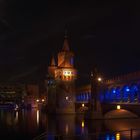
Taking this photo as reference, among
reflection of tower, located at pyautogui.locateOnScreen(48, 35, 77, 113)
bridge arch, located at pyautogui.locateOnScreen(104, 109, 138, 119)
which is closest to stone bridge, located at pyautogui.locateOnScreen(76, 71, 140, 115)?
bridge arch, located at pyautogui.locateOnScreen(104, 109, 138, 119)

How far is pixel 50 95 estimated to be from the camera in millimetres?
94438

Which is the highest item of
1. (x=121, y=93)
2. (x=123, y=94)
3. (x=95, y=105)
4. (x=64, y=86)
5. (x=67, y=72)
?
(x=67, y=72)

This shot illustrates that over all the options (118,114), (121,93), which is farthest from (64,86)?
(118,114)

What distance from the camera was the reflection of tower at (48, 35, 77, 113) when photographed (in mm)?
89312

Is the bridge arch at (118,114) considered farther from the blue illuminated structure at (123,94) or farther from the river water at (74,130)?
the river water at (74,130)

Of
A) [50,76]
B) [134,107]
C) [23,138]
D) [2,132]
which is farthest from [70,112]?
[23,138]

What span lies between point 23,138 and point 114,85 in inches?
1671

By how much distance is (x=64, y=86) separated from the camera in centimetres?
9206

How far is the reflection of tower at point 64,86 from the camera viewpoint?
8931cm

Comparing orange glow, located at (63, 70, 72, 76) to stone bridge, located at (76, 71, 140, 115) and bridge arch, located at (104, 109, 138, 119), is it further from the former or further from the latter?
bridge arch, located at (104, 109, 138, 119)

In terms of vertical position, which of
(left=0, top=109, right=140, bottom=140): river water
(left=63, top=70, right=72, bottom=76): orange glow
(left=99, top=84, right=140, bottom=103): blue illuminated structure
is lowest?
(left=0, top=109, right=140, bottom=140): river water

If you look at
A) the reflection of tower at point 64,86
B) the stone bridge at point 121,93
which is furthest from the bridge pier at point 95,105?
the reflection of tower at point 64,86

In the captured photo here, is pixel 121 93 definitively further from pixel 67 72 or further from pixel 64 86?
pixel 67 72

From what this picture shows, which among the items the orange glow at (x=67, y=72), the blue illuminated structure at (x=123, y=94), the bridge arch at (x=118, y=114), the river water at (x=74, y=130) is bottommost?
the river water at (x=74, y=130)
